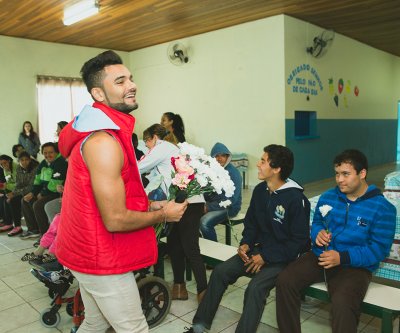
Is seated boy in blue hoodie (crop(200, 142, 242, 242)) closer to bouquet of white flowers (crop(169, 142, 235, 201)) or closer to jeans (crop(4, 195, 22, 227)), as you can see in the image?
bouquet of white flowers (crop(169, 142, 235, 201))

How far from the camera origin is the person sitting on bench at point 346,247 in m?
1.93

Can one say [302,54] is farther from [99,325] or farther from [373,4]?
[99,325]

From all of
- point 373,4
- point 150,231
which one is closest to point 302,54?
point 373,4

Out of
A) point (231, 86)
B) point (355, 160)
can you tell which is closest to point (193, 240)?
point (355, 160)

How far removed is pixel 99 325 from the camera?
1520 mm

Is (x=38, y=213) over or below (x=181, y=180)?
below

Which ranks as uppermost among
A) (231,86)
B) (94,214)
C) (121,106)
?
(231,86)

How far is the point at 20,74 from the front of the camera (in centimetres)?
755

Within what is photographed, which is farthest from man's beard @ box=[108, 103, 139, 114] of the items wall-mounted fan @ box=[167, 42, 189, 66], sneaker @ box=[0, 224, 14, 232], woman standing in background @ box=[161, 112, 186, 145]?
wall-mounted fan @ box=[167, 42, 189, 66]

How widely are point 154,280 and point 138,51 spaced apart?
7705mm

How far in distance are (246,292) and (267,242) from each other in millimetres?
345

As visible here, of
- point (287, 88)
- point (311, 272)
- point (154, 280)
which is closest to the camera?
point (311, 272)

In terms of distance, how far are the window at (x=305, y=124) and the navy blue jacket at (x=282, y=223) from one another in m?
5.39

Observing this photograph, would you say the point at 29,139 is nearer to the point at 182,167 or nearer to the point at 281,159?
the point at 281,159
